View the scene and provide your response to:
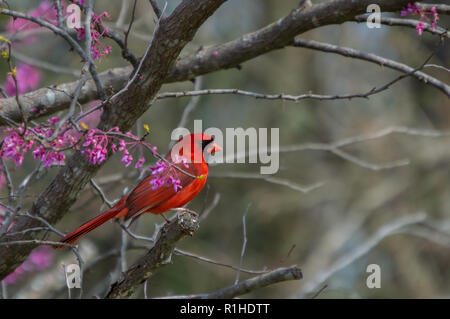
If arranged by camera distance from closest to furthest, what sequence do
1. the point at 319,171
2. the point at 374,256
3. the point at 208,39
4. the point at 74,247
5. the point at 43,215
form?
the point at 74,247 < the point at 43,215 < the point at 208,39 < the point at 374,256 < the point at 319,171

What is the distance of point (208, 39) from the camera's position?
790 centimetres

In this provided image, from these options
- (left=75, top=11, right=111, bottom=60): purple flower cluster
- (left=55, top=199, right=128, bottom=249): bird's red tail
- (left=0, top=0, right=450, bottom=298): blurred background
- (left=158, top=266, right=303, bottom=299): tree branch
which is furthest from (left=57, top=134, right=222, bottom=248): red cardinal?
(left=0, top=0, right=450, bottom=298): blurred background

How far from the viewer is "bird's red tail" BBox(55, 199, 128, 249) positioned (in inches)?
126

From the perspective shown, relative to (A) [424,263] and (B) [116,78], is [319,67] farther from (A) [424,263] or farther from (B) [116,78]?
(B) [116,78]

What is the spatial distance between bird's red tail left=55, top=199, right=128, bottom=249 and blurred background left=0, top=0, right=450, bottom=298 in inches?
149

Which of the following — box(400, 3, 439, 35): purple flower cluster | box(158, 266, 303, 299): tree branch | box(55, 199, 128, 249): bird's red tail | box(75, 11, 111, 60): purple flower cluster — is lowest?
box(158, 266, 303, 299): tree branch

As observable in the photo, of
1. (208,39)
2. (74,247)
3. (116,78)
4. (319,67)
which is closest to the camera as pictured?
(74,247)

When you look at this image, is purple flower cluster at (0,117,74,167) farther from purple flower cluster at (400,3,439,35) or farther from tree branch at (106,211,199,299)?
purple flower cluster at (400,3,439,35)

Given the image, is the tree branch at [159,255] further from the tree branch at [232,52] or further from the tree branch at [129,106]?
the tree branch at [232,52]

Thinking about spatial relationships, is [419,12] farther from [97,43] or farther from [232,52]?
[97,43]

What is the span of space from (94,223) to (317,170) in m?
6.08

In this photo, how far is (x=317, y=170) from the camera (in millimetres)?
9008
